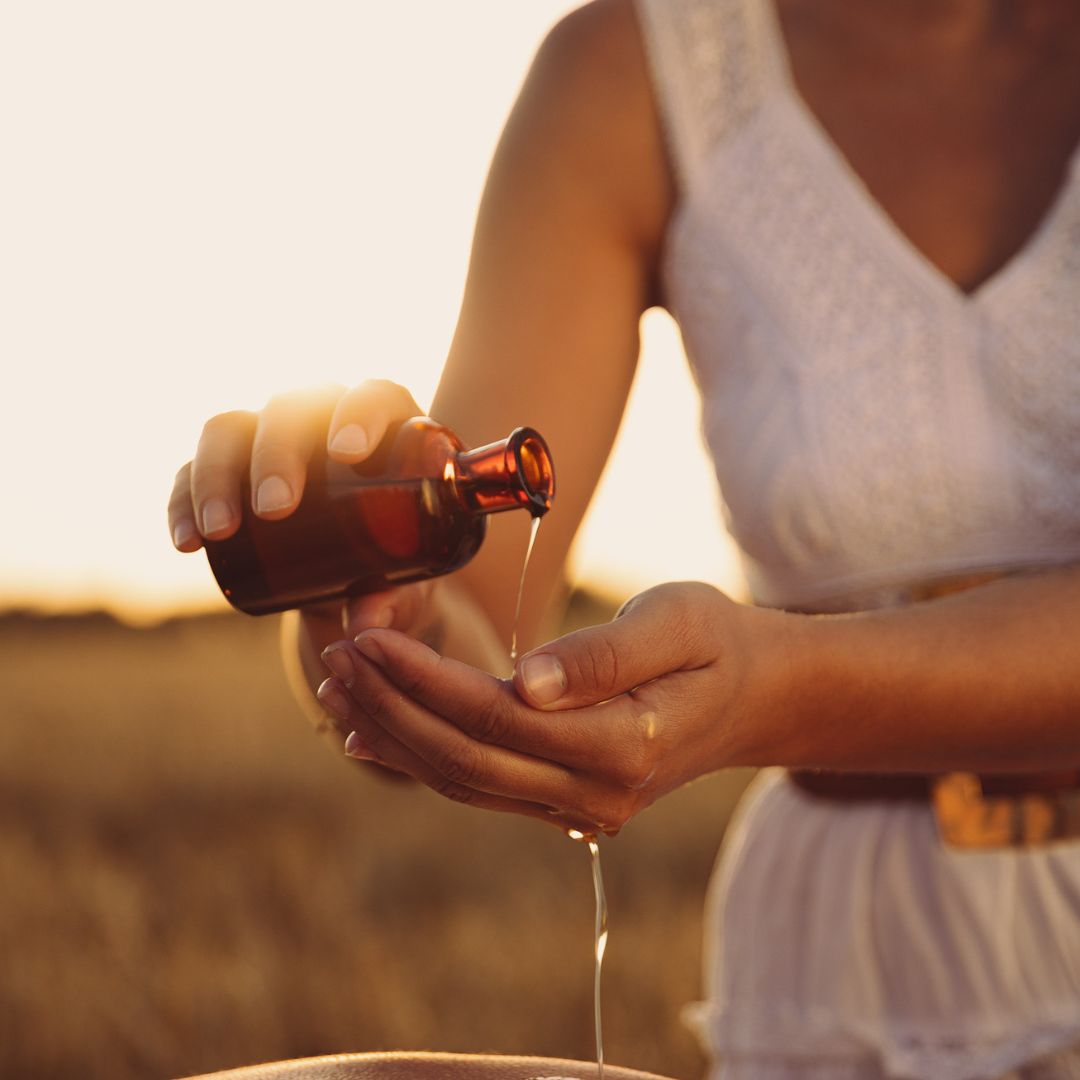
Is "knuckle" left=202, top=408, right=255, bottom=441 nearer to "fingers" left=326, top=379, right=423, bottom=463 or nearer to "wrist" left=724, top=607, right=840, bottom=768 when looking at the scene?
"fingers" left=326, top=379, right=423, bottom=463

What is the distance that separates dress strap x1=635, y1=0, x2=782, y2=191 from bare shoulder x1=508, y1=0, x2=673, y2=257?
24 millimetres

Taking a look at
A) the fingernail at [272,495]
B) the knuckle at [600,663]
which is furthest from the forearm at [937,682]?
the fingernail at [272,495]

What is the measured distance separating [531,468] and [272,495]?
0.25 metres

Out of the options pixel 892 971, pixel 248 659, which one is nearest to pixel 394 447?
pixel 892 971

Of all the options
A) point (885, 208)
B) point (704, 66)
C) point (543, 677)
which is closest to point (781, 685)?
point (543, 677)

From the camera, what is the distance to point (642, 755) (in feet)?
3.76

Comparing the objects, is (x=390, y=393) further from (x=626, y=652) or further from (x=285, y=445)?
(x=626, y=652)

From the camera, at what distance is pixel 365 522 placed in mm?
1403

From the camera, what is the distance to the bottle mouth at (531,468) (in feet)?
4.34

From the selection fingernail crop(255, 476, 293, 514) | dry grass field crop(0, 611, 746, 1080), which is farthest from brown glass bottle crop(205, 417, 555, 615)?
dry grass field crop(0, 611, 746, 1080)

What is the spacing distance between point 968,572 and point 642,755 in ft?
2.48

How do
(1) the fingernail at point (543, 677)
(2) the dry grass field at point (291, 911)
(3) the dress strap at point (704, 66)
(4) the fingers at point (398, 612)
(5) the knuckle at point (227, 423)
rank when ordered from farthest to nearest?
(2) the dry grass field at point (291, 911), (3) the dress strap at point (704, 66), (4) the fingers at point (398, 612), (5) the knuckle at point (227, 423), (1) the fingernail at point (543, 677)

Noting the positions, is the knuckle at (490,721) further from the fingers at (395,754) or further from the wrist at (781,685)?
the wrist at (781,685)

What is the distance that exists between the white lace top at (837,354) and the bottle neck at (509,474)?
501mm
